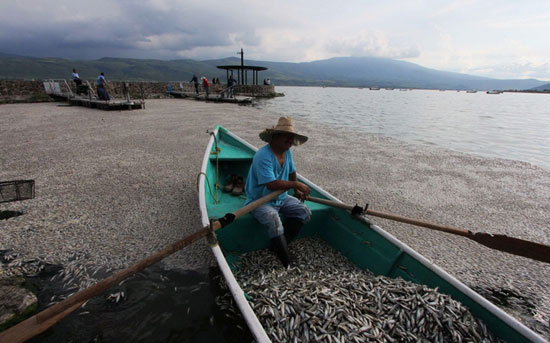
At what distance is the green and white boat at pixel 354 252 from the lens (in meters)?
2.46

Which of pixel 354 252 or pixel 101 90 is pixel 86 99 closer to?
pixel 101 90

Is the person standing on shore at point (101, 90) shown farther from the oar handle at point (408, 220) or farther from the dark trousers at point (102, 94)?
the oar handle at point (408, 220)

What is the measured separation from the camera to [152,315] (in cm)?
330

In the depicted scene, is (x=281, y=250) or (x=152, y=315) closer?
(x=152, y=315)

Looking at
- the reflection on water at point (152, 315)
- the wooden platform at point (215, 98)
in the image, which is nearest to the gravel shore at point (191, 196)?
the reflection on water at point (152, 315)

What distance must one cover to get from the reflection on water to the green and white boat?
0.62m

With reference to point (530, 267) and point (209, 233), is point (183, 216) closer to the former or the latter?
point (209, 233)

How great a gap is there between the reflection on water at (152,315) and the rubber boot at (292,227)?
1328 millimetres

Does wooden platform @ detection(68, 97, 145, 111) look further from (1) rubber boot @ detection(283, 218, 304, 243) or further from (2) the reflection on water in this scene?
(1) rubber boot @ detection(283, 218, 304, 243)

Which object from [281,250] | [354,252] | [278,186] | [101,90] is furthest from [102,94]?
[354,252]

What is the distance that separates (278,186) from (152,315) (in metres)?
2.37

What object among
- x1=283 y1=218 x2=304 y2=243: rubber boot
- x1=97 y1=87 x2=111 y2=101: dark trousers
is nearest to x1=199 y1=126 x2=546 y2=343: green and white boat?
→ x1=283 y1=218 x2=304 y2=243: rubber boot

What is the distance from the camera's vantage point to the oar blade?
128 inches

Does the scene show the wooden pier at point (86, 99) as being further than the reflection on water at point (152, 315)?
Yes
